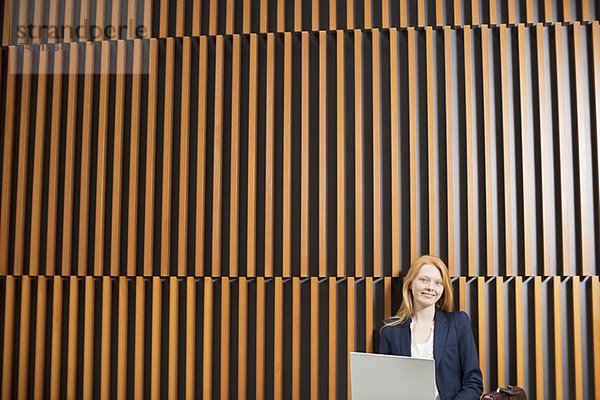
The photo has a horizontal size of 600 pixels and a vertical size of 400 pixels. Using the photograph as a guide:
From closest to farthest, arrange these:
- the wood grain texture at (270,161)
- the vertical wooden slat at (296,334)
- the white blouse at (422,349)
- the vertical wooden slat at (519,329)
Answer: the white blouse at (422,349), the vertical wooden slat at (519,329), the vertical wooden slat at (296,334), the wood grain texture at (270,161)

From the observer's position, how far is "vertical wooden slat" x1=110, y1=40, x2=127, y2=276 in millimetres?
4191

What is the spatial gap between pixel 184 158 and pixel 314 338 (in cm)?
144

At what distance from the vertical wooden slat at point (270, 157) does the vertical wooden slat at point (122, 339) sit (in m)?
0.96

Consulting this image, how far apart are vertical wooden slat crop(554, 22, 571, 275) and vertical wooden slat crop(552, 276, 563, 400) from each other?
0.11 m

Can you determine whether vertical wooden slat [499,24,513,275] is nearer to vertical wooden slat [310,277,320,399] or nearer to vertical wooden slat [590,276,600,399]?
vertical wooden slat [590,276,600,399]

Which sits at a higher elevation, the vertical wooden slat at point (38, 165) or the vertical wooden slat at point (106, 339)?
the vertical wooden slat at point (38, 165)

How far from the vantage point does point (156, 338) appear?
161 inches

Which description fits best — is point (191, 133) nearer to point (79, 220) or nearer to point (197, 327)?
point (79, 220)

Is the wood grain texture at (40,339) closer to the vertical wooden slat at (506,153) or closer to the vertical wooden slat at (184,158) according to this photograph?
the vertical wooden slat at (184,158)

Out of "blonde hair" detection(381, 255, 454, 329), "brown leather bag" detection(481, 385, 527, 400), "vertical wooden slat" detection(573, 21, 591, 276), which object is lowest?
"brown leather bag" detection(481, 385, 527, 400)

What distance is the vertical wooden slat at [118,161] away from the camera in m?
4.19

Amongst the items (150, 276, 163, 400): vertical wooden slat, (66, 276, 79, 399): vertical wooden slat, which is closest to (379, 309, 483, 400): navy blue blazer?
(150, 276, 163, 400): vertical wooden slat

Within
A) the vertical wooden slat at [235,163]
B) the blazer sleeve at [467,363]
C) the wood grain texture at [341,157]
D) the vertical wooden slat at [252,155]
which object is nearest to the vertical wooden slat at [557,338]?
the blazer sleeve at [467,363]

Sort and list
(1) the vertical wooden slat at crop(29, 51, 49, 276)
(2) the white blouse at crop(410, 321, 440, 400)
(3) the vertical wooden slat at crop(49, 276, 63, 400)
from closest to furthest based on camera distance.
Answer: (2) the white blouse at crop(410, 321, 440, 400)
(3) the vertical wooden slat at crop(49, 276, 63, 400)
(1) the vertical wooden slat at crop(29, 51, 49, 276)
